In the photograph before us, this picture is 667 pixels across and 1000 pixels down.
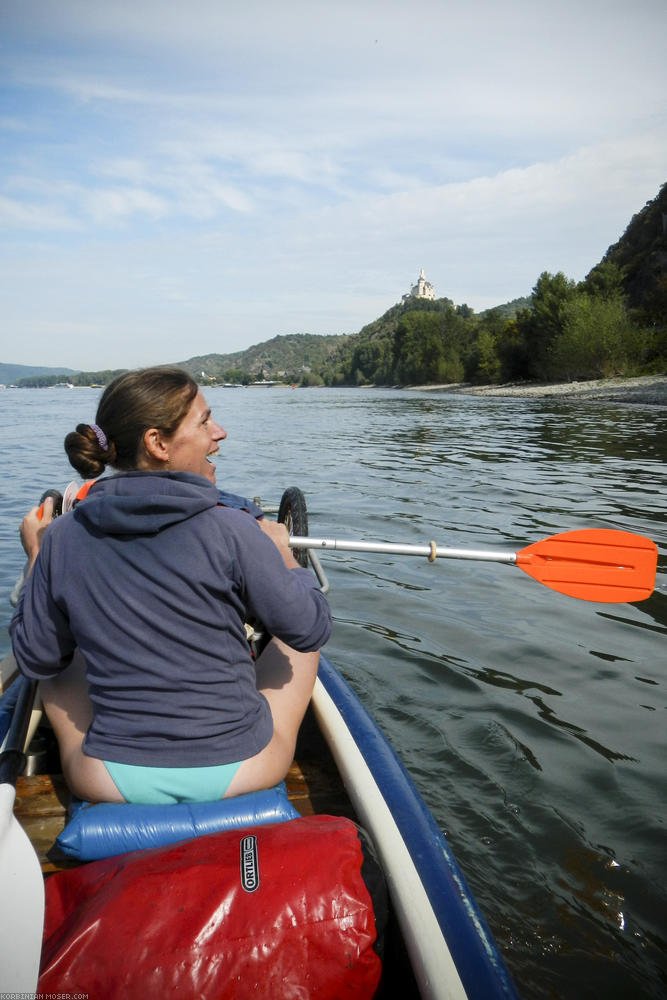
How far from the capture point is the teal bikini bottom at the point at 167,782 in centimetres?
182

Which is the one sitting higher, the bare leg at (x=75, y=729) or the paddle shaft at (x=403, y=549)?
the paddle shaft at (x=403, y=549)

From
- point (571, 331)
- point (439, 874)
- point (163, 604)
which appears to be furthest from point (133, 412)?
point (571, 331)

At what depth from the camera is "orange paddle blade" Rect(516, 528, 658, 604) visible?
147 inches

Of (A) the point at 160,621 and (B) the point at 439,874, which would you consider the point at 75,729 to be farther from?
(B) the point at 439,874

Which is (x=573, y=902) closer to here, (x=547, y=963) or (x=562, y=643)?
(x=547, y=963)

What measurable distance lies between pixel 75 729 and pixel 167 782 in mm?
479

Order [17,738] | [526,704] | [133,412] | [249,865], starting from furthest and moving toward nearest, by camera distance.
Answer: [526,704]
[17,738]
[133,412]
[249,865]

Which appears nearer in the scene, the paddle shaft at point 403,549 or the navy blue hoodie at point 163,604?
the navy blue hoodie at point 163,604

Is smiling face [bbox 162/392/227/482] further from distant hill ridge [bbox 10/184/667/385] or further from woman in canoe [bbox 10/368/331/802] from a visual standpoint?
distant hill ridge [bbox 10/184/667/385]

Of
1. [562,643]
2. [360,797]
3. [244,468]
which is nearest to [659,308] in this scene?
[244,468]

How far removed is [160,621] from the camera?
5.73 feet

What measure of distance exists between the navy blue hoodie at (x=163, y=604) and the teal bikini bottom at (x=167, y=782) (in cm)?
2

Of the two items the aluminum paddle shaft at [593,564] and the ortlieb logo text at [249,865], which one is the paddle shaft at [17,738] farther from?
the aluminum paddle shaft at [593,564]

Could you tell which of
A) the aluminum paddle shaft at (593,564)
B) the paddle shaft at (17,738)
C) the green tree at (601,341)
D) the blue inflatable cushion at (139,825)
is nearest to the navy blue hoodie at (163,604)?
the blue inflatable cushion at (139,825)
